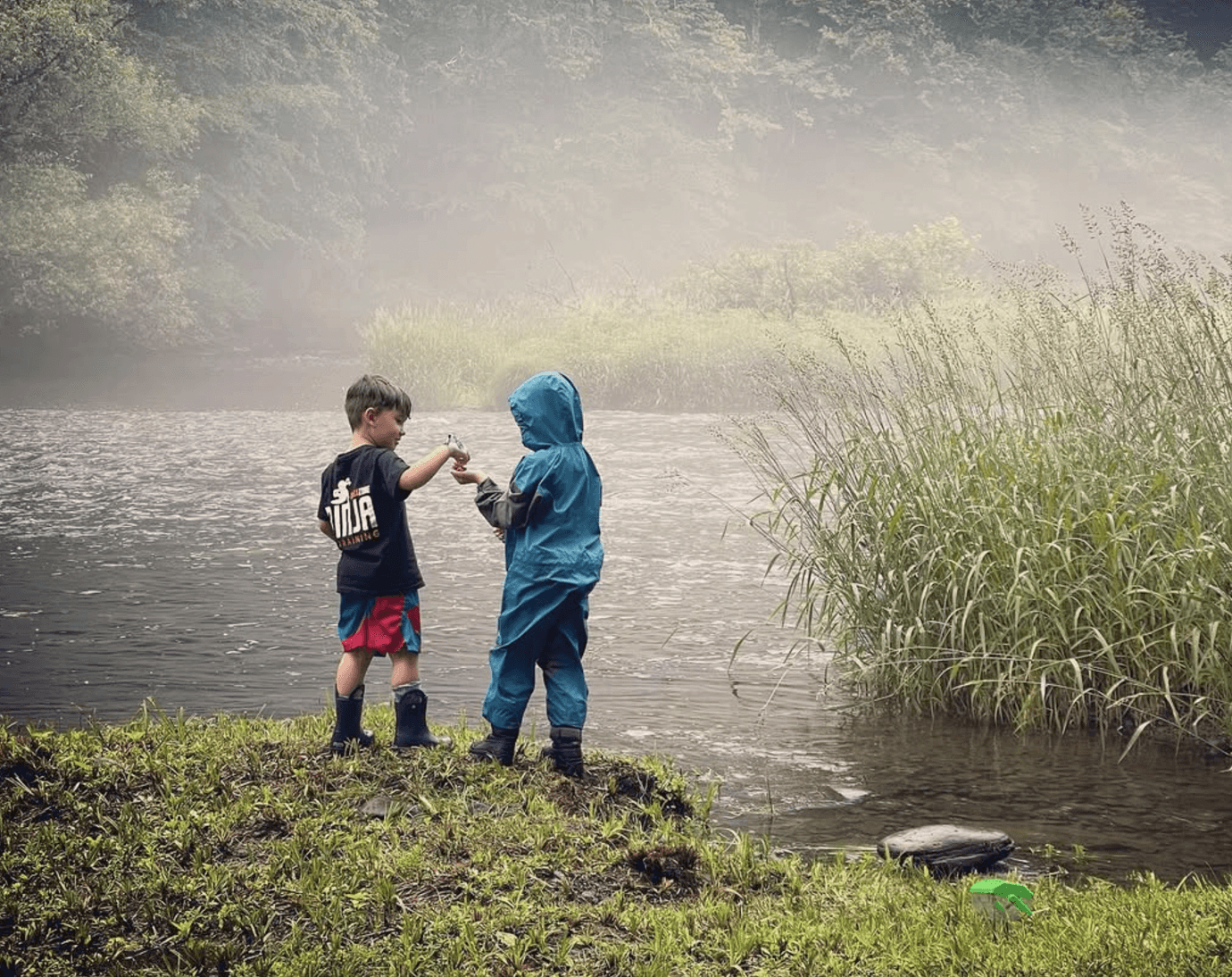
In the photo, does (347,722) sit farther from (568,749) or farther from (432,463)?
(432,463)

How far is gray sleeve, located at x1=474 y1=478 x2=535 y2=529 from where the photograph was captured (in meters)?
4.68

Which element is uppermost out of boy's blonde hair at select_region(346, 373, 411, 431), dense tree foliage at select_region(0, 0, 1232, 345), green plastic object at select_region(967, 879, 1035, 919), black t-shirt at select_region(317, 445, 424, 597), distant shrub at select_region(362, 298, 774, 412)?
dense tree foliage at select_region(0, 0, 1232, 345)

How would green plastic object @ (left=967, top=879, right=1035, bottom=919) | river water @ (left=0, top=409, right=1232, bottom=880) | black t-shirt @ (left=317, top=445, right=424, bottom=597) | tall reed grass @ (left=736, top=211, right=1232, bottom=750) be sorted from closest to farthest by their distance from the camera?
green plastic object @ (left=967, top=879, right=1035, bottom=919), black t-shirt @ (left=317, top=445, right=424, bottom=597), river water @ (left=0, top=409, right=1232, bottom=880), tall reed grass @ (left=736, top=211, right=1232, bottom=750)

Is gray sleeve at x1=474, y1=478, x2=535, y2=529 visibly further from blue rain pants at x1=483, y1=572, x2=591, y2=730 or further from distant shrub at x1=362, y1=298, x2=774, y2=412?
distant shrub at x1=362, y1=298, x2=774, y2=412

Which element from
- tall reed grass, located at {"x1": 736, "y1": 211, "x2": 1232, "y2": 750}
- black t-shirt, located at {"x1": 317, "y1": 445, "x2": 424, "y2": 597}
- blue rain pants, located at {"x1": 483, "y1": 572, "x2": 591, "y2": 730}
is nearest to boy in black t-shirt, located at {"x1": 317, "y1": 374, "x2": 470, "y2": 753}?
black t-shirt, located at {"x1": 317, "y1": 445, "x2": 424, "y2": 597}

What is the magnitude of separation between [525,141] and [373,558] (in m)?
42.0

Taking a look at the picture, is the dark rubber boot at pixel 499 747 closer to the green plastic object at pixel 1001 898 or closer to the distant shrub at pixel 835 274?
the green plastic object at pixel 1001 898

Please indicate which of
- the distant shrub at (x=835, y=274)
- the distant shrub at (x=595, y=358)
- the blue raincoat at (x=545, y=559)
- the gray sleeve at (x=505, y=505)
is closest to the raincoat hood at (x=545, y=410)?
the blue raincoat at (x=545, y=559)

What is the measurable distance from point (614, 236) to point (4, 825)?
43.6 m

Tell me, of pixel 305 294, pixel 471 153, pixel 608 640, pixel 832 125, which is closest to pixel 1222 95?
pixel 832 125

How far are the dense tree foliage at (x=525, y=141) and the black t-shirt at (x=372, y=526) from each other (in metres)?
24.0

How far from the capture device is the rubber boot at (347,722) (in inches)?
185

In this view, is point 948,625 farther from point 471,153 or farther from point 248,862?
point 471,153

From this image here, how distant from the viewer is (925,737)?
19.7ft
